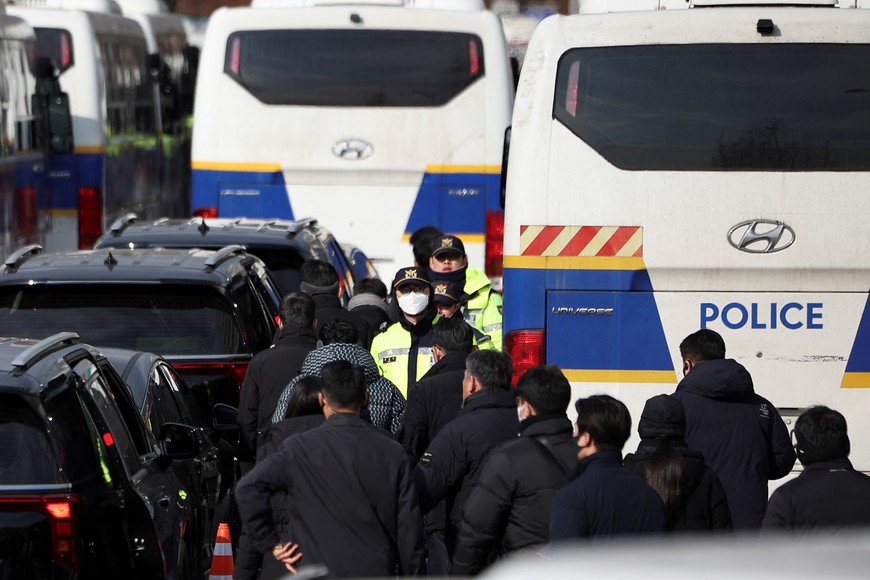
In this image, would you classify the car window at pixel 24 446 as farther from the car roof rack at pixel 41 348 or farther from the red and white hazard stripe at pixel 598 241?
the red and white hazard stripe at pixel 598 241

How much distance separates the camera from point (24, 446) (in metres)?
5.91

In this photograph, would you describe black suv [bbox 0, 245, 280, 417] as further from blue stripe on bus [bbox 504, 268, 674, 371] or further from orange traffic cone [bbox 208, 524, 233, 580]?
blue stripe on bus [bbox 504, 268, 674, 371]

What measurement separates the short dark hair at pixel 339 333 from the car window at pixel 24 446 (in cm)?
265

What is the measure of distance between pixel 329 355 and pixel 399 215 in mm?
7926

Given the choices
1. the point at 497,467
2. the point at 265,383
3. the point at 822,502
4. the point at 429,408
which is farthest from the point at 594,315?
the point at 497,467

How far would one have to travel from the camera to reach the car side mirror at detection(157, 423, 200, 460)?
7070mm

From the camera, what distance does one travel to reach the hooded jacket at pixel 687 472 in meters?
6.79

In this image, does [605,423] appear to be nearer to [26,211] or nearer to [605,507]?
[605,507]

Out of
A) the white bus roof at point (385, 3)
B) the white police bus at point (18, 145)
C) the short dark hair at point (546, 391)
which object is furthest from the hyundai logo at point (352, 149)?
the short dark hair at point (546, 391)

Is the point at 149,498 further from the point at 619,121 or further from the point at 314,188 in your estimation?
the point at 314,188

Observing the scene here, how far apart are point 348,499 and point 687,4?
4575 millimetres

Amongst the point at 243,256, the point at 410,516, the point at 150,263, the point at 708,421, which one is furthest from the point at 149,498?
the point at 243,256

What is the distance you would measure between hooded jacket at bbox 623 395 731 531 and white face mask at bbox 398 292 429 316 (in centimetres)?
277

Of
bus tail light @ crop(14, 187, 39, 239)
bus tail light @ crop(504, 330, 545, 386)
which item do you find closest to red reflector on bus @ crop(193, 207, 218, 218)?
bus tail light @ crop(14, 187, 39, 239)
